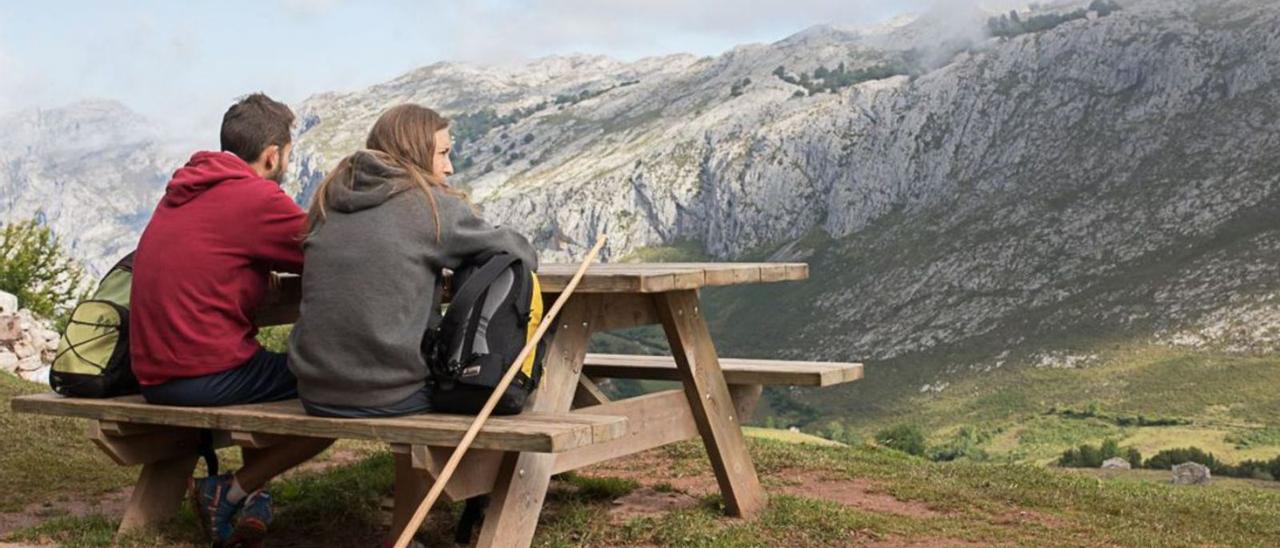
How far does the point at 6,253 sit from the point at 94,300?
160ft

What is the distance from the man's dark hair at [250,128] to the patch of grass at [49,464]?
3655 millimetres

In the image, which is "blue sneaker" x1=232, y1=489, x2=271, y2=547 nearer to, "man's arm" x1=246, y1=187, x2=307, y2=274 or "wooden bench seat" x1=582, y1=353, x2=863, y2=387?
"man's arm" x1=246, y1=187, x2=307, y2=274

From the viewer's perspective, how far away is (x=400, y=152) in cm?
559

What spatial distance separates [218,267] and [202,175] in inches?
18.6

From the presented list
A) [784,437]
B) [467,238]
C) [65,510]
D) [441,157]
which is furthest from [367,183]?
[784,437]

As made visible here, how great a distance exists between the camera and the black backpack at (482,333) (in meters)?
5.22

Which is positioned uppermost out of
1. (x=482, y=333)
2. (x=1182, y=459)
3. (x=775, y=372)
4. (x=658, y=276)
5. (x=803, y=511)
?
(x=658, y=276)

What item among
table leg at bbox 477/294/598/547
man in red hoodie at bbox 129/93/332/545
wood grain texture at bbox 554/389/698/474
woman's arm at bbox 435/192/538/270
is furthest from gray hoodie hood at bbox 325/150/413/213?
wood grain texture at bbox 554/389/698/474

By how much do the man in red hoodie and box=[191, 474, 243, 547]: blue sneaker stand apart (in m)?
0.55

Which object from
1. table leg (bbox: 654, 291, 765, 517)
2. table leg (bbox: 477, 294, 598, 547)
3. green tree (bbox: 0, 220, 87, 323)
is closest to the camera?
table leg (bbox: 477, 294, 598, 547)

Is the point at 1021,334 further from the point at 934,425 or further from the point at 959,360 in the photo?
the point at 934,425

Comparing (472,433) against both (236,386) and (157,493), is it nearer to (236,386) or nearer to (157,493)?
(236,386)

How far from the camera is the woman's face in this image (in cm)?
562

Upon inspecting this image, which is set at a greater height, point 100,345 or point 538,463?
point 100,345
